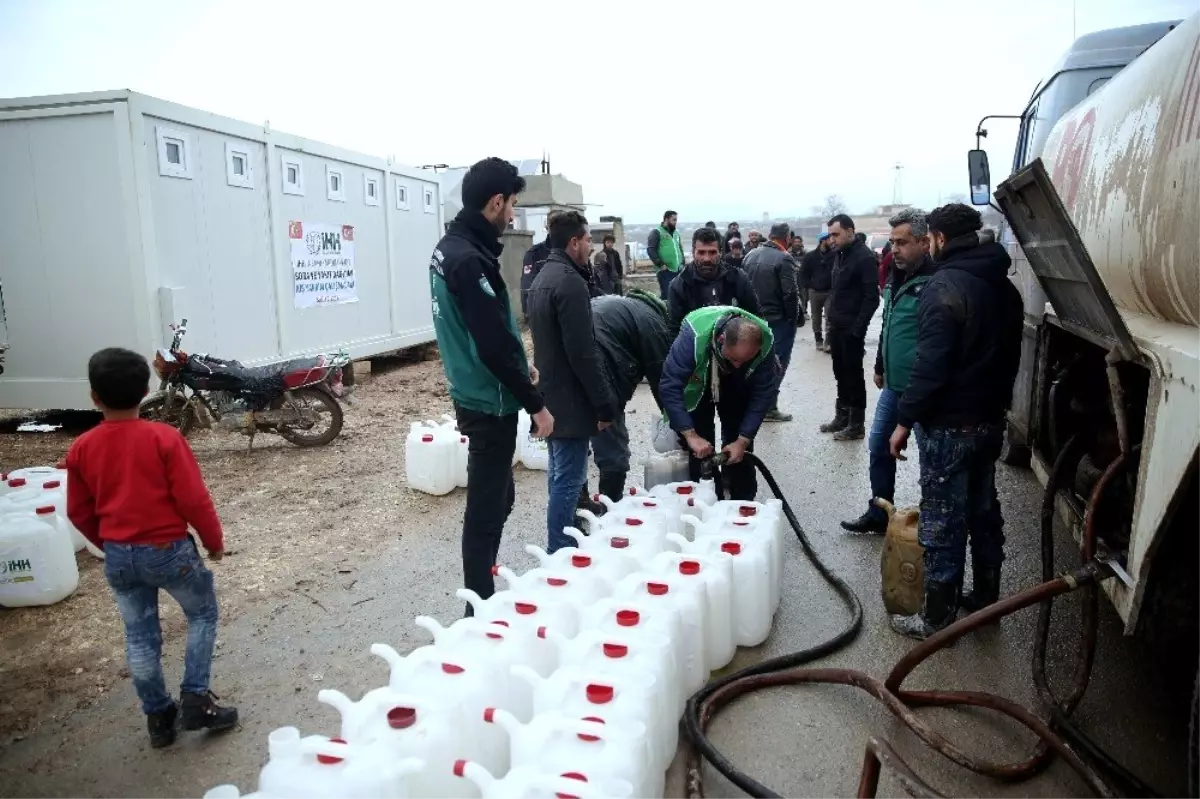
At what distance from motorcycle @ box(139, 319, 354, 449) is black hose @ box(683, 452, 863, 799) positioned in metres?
4.48

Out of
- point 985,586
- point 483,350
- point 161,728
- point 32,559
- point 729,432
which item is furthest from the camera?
point 729,432

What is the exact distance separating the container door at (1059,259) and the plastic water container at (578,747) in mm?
2032

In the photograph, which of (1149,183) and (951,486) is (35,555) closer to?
(951,486)

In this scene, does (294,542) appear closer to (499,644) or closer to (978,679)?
(499,644)

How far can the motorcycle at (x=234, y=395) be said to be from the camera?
7.07m

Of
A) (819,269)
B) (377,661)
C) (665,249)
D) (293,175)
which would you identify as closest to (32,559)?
(377,661)

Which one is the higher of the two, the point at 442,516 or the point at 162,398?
the point at 162,398

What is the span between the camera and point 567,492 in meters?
4.37

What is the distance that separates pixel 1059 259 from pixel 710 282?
3233mm

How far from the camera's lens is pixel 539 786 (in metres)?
1.93

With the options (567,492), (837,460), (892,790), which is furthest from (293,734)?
(837,460)

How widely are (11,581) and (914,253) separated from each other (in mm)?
5391

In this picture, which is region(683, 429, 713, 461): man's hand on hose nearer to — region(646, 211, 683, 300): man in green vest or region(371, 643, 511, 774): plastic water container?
region(371, 643, 511, 774): plastic water container

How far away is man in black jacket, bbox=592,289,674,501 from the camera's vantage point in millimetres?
4680
